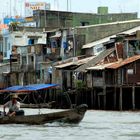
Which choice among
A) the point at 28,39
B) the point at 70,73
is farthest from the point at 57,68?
the point at 28,39

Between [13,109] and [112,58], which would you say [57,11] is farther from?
[13,109]

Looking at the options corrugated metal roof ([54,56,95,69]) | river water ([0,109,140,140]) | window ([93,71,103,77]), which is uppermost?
corrugated metal roof ([54,56,95,69])

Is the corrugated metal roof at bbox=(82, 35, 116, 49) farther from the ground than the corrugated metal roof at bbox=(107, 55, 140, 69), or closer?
farther from the ground

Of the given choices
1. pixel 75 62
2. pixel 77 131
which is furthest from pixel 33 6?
pixel 77 131

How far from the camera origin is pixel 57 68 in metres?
52.0

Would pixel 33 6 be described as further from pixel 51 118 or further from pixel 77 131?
pixel 77 131

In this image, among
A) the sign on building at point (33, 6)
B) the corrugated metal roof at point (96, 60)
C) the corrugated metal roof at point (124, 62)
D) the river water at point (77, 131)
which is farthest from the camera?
the sign on building at point (33, 6)

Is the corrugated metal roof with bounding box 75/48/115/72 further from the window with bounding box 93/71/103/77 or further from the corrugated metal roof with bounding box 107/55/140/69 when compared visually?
the corrugated metal roof with bounding box 107/55/140/69

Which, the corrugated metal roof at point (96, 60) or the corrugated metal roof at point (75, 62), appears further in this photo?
the corrugated metal roof at point (75, 62)

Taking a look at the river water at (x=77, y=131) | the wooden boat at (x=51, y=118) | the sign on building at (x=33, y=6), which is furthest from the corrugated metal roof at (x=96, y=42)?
the sign on building at (x=33, y=6)

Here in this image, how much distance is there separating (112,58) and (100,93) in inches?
125

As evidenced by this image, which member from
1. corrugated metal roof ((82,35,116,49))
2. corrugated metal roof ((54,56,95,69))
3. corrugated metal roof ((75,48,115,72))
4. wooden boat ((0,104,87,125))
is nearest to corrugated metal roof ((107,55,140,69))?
corrugated metal roof ((75,48,115,72))

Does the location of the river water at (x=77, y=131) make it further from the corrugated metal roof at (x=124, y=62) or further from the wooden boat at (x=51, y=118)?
the corrugated metal roof at (x=124, y=62)

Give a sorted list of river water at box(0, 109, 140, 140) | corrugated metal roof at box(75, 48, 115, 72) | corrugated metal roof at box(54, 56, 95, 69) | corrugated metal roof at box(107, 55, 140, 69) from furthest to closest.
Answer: corrugated metal roof at box(54, 56, 95, 69) < corrugated metal roof at box(75, 48, 115, 72) < corrugated metal roof at box(107, 55, 140, 69) < river water at box(0, 109, 140, 140)
